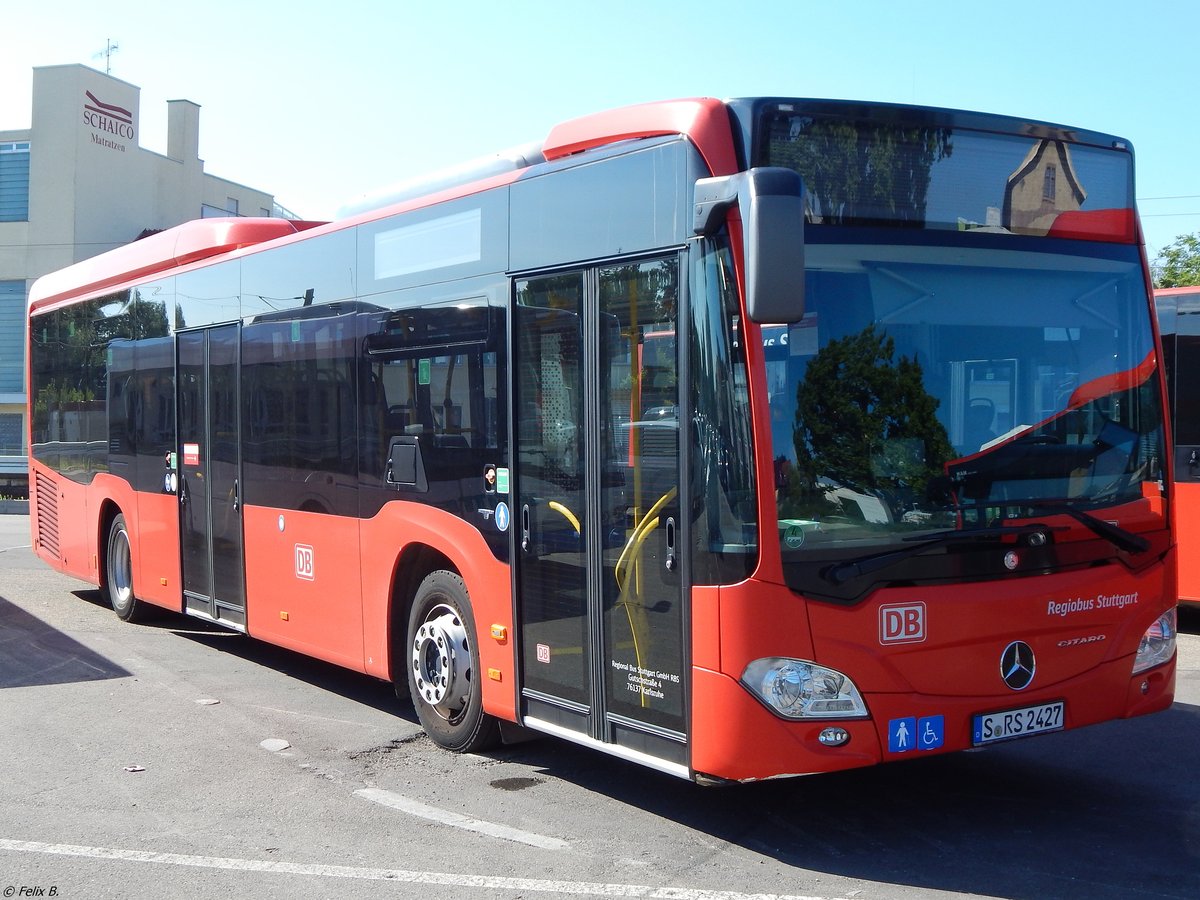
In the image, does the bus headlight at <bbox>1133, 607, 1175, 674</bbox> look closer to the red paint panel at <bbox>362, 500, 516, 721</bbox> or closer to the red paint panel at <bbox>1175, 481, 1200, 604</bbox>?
the red paint panel at <bbox>362, 500, 516, 721</bbox>

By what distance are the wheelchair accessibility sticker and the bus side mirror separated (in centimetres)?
175

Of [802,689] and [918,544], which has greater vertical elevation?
[918,544]

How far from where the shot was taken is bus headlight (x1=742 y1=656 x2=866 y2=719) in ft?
16.5

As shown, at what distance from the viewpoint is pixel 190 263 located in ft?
34.4

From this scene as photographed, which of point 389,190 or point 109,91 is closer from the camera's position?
point 389,190

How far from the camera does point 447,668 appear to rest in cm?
705

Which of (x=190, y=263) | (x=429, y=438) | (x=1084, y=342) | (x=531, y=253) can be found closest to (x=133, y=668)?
(x=190, y=263)

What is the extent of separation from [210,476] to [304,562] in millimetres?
1779

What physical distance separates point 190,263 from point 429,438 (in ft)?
14.6

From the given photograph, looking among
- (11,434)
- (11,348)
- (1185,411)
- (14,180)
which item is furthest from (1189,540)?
(11,434)

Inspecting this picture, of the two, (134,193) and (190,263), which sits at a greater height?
(134,193)

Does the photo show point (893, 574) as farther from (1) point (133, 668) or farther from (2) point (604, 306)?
(1) point (133, 668)

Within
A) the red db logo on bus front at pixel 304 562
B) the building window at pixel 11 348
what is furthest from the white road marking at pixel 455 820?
the building window at pixel 11 348

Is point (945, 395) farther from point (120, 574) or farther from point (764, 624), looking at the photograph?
point (120, 574)
